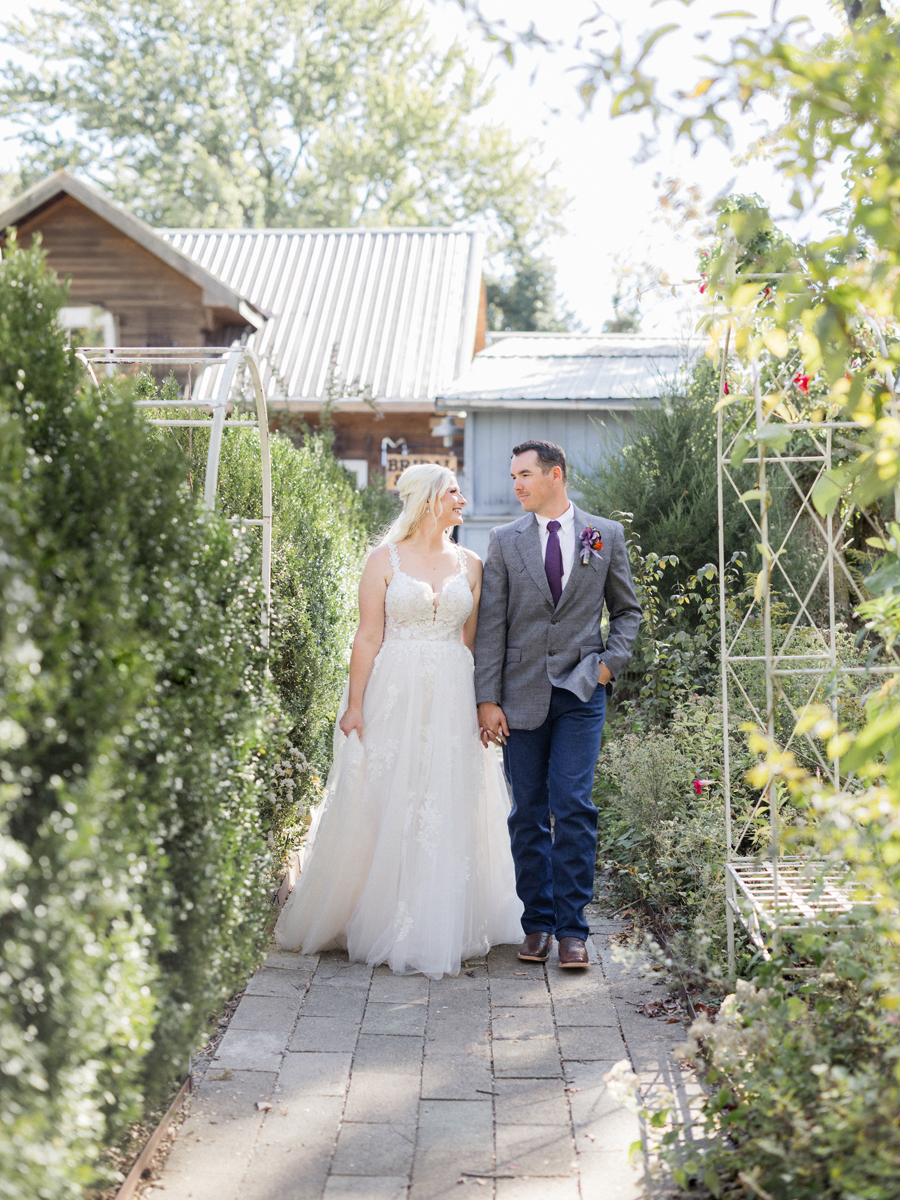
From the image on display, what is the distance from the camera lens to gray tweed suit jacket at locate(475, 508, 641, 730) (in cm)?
425

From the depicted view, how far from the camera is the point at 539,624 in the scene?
429 centimetres

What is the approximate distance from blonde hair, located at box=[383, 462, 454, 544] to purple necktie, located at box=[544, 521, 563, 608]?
1.55 ft

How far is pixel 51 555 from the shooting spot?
2.02 m

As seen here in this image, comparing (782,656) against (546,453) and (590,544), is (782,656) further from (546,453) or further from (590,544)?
(546,453)

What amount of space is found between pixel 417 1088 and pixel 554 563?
205 cm

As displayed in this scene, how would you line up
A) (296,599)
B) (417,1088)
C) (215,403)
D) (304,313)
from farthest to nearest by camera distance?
(304,313) → (296,599) → (215,403) → (417,1088)

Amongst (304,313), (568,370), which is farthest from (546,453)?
(304,313)

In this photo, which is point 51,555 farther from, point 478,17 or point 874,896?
point 874,896

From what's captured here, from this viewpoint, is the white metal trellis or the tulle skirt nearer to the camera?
the white metal trellis

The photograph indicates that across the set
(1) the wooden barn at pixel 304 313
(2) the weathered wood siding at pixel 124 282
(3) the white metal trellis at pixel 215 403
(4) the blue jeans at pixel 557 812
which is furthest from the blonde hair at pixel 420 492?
(2) the weathered wood siding at pixel 124 282

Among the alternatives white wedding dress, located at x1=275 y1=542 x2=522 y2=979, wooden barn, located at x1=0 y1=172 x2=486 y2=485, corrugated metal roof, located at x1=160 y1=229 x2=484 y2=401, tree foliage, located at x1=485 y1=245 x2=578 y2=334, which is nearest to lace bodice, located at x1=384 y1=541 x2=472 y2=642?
white wedding dress, located at x1=275 y1=542 x2=522 y2=979

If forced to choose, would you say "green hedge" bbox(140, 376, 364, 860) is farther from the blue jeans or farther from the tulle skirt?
the blue jeans

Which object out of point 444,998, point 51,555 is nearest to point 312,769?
point 444,998

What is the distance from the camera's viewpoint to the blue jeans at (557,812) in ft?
13.7
